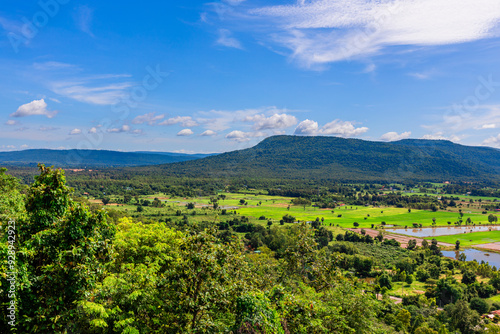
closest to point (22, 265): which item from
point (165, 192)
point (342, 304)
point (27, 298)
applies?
point (27, 298)

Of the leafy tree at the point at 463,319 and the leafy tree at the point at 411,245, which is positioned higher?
the leafy tree at the point at 463,319

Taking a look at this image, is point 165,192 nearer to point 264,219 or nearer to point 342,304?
point 264,219

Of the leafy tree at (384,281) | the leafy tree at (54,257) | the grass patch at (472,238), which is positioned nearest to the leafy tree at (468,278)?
the leafy tree at (384,281)

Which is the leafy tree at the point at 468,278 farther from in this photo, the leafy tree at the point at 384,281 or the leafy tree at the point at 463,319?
the leafy tree at the point at 463,319

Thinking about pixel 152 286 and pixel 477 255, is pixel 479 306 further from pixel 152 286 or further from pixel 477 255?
pixel 152 286

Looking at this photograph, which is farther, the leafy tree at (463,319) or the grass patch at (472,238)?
the grass patch at (472,238)

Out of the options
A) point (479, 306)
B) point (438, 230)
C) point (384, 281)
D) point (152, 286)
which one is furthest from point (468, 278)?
point (152, 286)
